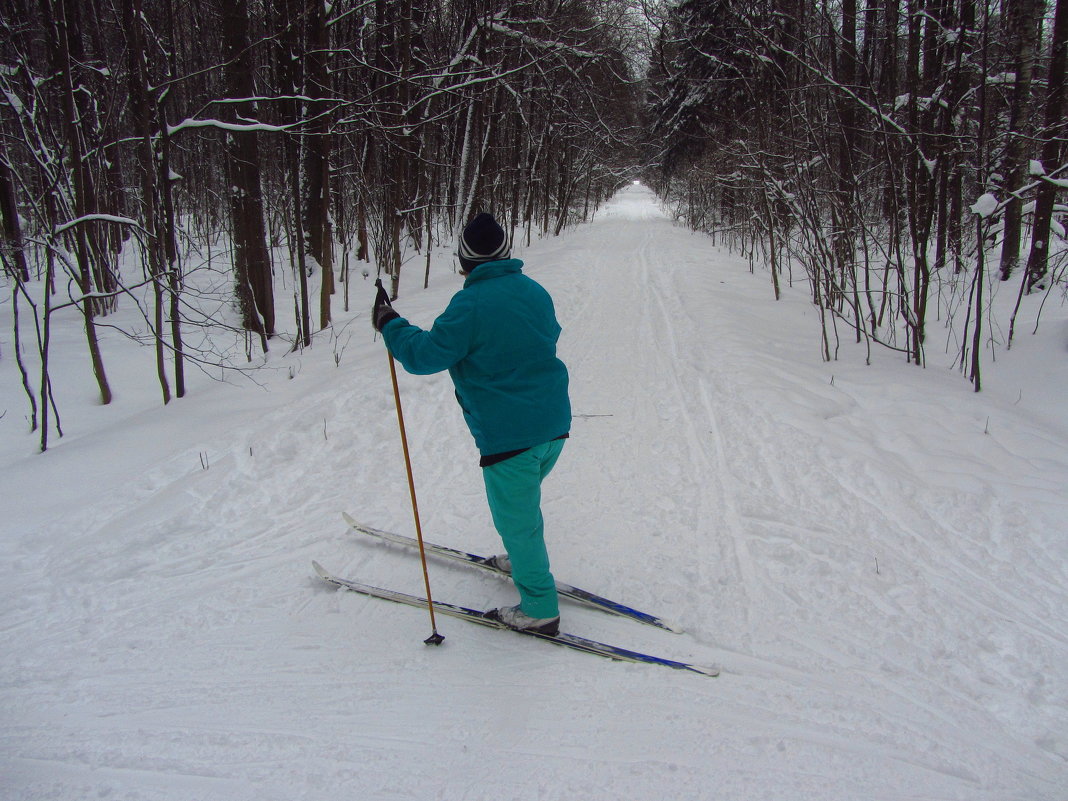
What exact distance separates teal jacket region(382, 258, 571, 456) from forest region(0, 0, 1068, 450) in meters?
3.66

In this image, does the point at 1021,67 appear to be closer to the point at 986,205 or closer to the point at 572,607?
the point at 986,205

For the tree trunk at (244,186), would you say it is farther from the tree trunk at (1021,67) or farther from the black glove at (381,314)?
the tree trunk at (1021,67)

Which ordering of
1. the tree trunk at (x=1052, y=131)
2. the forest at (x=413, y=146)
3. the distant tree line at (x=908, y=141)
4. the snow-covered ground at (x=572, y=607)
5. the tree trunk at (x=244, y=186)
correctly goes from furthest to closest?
1. the tree trunk at (x=1052, y=131)
2. the tree trunk at (x=244, y=186)
3. the distant tree line at (x=908, y=141)
4. the forest at (x=413, y=146)
5. the snow-covered ground at (x=572, y=607)

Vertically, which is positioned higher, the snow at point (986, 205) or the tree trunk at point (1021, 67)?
the tree trunk at point (1021, 67)

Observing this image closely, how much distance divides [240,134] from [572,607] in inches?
323

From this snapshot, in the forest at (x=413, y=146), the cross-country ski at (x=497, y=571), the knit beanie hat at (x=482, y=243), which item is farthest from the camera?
the forest at (x=413, y=146)

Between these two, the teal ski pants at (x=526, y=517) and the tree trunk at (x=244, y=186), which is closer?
the teal ski pants at (x=526, y=517)

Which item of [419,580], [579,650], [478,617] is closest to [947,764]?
[579,650]

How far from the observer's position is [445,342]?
8.46 feet

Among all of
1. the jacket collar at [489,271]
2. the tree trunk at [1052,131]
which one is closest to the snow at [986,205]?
the tree trunk at [1052,131]

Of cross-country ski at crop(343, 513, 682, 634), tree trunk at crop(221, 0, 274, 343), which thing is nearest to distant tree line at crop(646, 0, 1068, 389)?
cross-country ski at crop(343, 513, 682, 634)

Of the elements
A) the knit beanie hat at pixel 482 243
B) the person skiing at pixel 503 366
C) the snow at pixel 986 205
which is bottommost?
the person skiing at pixel 503 366

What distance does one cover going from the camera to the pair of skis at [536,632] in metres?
2.76

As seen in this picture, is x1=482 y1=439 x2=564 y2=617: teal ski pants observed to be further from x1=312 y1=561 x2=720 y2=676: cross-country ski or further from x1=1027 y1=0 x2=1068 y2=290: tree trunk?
x1=1027 y1=0 x2=1068 y2=290: tree trunk
